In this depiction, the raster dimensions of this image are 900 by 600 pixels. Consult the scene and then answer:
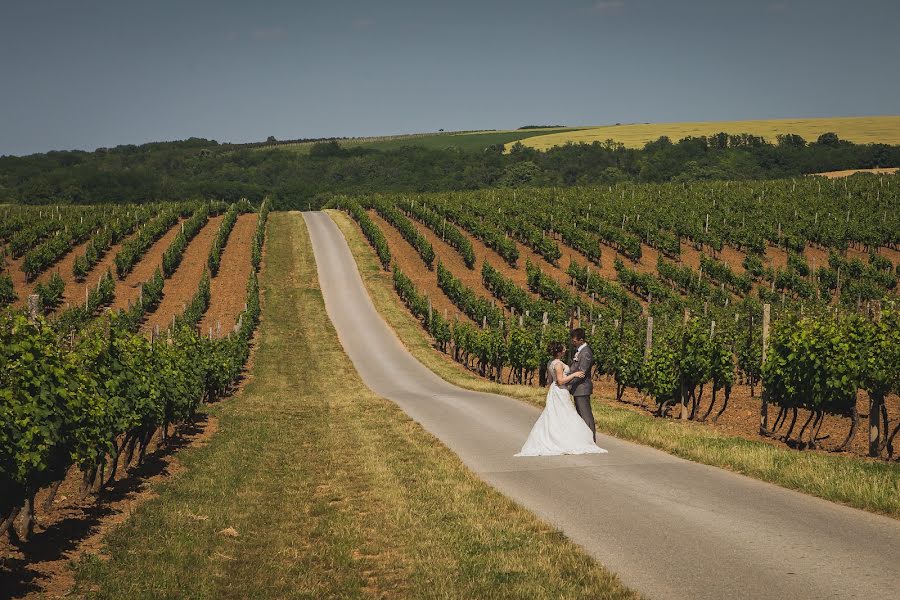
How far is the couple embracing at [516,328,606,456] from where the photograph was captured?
1429cm

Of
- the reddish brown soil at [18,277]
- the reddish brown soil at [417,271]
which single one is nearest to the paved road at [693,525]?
the reddish brown soil at [417,271]

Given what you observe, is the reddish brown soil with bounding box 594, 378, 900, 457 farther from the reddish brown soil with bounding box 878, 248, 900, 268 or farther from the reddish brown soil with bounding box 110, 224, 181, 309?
the reddish brown soil with bounding box 878, 248, 900, 268

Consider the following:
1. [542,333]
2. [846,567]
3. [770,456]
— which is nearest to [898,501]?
[846,567]

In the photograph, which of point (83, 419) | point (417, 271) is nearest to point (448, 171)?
point (417, 271)

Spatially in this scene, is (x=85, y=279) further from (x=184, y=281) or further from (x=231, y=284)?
(x=231, y=284)

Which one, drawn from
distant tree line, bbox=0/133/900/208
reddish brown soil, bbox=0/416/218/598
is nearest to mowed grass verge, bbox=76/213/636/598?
reddish brown soil, bbox=0/416/218/598

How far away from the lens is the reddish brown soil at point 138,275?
194 feet

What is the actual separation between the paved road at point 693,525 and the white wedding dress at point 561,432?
399 millimetres

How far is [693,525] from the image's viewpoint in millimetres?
8906

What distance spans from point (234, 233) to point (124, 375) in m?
76.5

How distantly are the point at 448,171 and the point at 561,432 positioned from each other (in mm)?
170104

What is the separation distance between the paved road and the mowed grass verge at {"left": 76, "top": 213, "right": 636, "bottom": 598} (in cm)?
49

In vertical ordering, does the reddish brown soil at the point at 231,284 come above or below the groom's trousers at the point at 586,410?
below

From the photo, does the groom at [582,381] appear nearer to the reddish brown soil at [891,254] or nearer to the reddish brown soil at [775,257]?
the reddish brown soil at [775,257]
